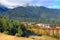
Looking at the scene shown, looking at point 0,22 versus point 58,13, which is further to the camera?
point 58,13

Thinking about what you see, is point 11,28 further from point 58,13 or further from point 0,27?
point 58,13

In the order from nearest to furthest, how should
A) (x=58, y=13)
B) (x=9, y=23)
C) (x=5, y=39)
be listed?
(x=5, y=39), (x=9, y=23), (x=58, y=13)

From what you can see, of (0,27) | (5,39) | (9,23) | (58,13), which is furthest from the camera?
(58,13)

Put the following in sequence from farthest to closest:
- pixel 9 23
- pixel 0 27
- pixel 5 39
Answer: pixel 9 23, pixel 0 27, pixel 5 39

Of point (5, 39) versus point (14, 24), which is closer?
point (5, 39)

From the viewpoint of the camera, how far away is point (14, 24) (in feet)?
63.2

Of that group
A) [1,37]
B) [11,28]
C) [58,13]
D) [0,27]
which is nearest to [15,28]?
[11,28]

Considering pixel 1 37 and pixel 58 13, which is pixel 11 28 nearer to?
pixel 1 37

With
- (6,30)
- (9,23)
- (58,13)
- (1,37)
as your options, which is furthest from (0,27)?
(58,13)

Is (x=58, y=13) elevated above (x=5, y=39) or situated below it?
below

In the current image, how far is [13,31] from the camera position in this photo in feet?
59.3

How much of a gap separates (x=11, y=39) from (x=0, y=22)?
19.8ft

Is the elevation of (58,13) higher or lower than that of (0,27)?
lower

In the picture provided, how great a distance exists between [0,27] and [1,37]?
460cm
